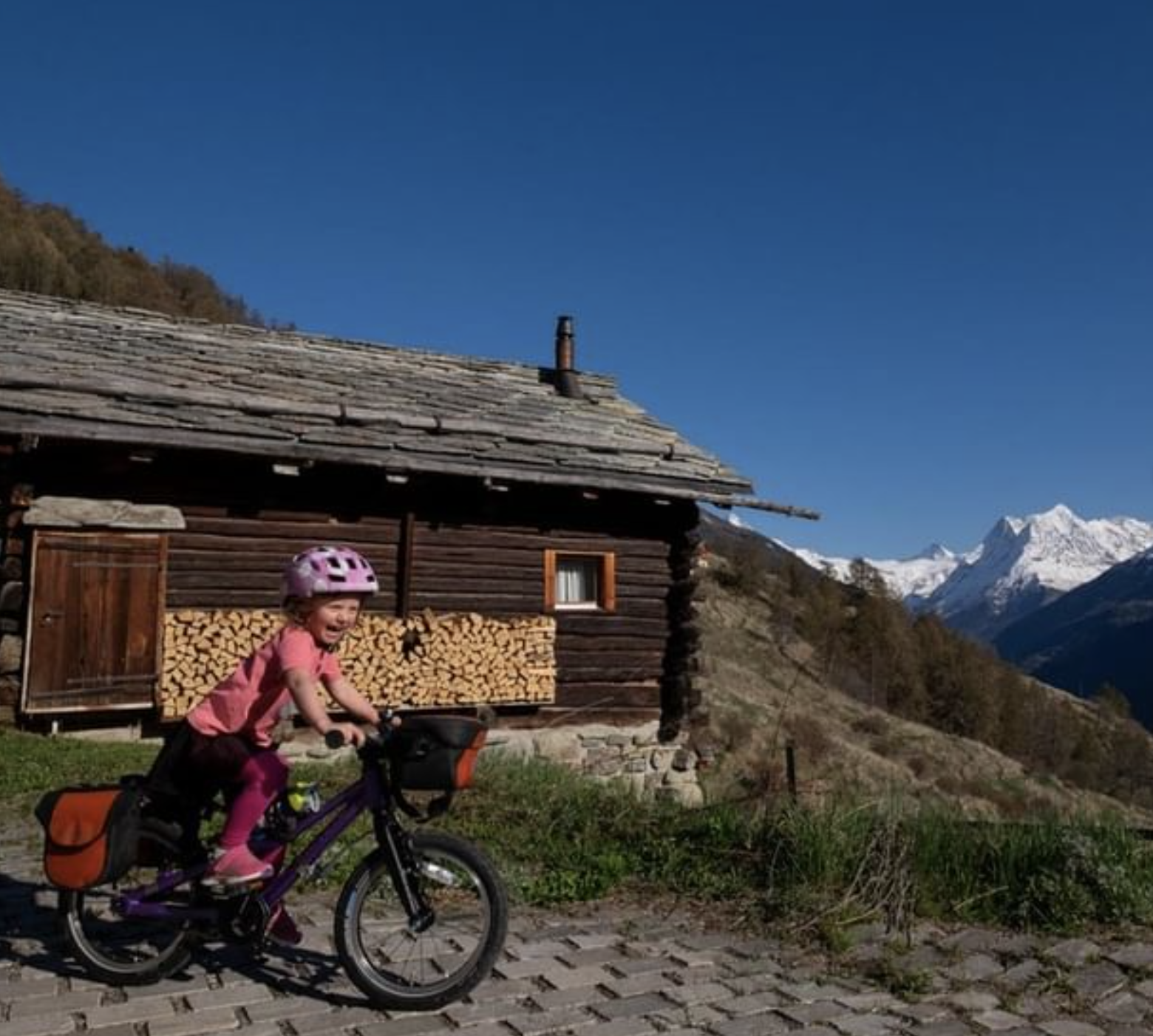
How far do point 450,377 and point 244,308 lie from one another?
43.7 m

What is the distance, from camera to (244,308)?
2174 inches

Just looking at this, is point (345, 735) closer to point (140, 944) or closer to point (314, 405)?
point (140, 944)

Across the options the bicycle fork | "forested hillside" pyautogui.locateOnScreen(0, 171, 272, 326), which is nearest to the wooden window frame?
the bicycle fork

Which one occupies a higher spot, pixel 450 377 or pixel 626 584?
pixel 450 377

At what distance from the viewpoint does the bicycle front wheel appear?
3816 mm

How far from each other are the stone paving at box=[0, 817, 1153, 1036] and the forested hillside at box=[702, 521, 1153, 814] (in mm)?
18851

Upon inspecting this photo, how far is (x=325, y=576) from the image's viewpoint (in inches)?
156

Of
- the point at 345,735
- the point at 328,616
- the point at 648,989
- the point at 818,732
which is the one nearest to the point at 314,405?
the point at 328,616

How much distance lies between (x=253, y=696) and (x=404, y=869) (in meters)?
0.86

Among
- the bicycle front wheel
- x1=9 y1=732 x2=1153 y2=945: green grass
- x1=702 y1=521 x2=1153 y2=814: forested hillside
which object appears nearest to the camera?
the bicycle front wheel

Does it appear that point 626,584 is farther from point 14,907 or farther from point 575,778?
point 14,907

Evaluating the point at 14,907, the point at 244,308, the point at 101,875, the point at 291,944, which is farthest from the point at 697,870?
the point at 244,308

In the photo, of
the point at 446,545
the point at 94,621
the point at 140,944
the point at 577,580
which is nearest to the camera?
the point at 140,944

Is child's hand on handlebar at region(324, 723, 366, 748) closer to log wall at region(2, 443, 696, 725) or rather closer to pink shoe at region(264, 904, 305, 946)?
pink shoe at region(264, 904, 305, 946)
